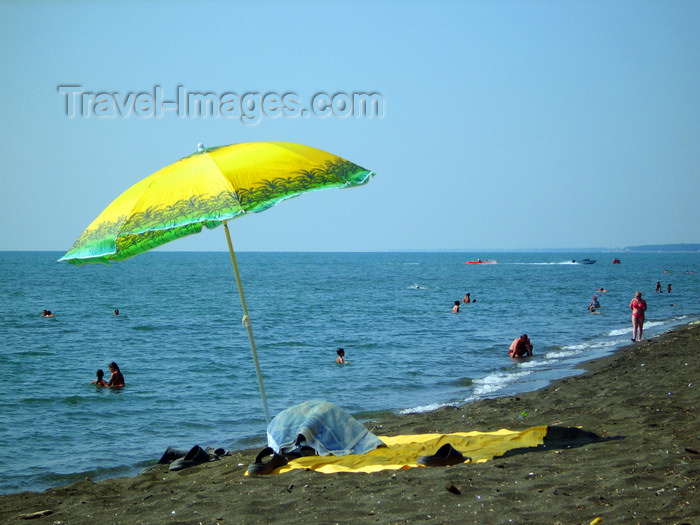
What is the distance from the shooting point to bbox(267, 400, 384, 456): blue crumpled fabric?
7195mm

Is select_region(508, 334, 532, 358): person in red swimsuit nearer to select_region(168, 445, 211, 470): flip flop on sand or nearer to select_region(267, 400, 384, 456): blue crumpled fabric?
select_region(267, 400, 384, 456): blue crumpled fabric

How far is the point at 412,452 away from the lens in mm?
6961

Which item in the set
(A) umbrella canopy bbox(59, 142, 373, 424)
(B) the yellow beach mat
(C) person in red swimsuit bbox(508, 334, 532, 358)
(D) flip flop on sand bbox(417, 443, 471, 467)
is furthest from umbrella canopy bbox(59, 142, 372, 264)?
(C) person in red swimsuit bbox(508, 334, 532, 358)

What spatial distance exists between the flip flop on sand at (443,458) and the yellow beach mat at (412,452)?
107mm

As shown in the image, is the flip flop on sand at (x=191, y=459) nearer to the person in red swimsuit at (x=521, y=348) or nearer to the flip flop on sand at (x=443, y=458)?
the flip flop on sand at (x=443, y=458)

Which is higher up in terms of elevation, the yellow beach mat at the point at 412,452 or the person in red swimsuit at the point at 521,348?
the yellow beach mat at the point at 412,452

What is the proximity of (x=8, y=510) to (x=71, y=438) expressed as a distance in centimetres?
566

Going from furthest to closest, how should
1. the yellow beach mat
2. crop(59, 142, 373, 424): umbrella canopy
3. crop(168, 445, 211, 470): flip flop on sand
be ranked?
1. crop(168, 445, 211, 470): flip flop on sand
2. the yellow beach mat
3. crop(59, 142, 373, 424): umbrella canopy

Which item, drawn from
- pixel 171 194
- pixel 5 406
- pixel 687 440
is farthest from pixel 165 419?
pixel 687 440

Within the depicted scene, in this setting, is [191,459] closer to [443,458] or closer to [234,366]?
[443,458]

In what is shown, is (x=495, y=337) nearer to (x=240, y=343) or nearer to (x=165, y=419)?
(x=240, y=343)

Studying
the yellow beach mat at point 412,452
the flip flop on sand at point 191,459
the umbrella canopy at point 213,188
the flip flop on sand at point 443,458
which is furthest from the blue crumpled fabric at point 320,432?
the umbrella canopy at point 213,188

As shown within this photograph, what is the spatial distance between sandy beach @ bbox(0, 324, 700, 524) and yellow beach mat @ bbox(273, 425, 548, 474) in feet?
0.78

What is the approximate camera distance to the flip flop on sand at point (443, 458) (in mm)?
6375
